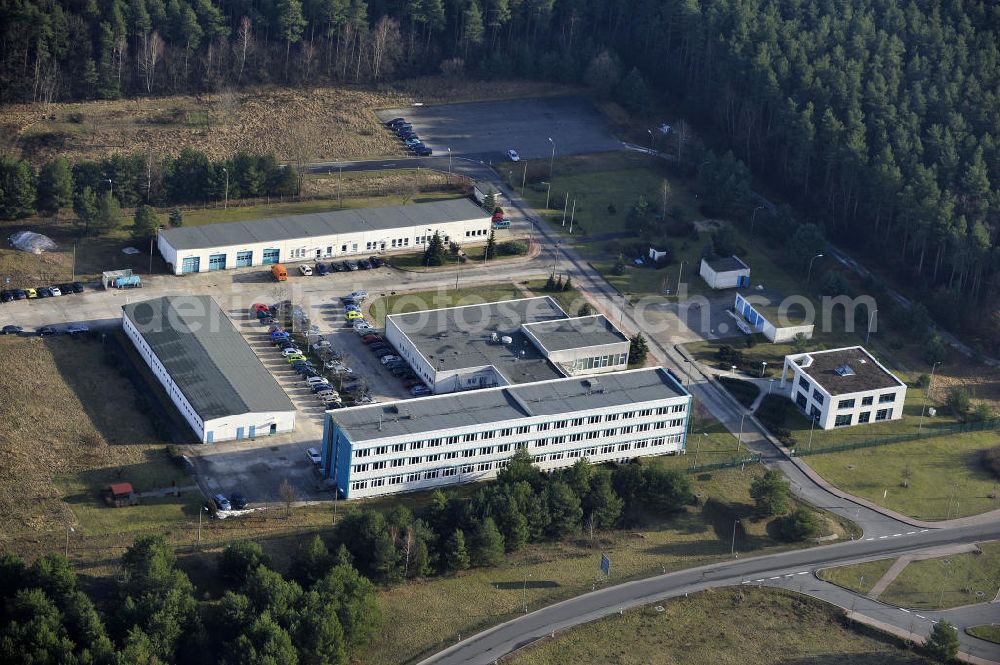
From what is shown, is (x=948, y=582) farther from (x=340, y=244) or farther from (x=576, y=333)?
(x=340, y=244)

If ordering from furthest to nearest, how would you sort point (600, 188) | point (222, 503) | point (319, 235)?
point (600, 188), point (319, 235), point (222, 503)

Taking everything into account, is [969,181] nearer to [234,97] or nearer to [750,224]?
[750,224]

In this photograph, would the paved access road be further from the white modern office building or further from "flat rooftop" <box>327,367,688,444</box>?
"flat rooftop" <box>327,367,688,444</box>

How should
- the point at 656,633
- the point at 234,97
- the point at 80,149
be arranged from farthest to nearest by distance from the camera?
the point at 234,97
the point at 80,149
the point at 656,633

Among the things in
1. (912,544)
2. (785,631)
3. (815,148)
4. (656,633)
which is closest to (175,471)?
(656,633)

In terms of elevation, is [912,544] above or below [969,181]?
below

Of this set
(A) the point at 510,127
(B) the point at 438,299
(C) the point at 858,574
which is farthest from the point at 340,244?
(C) the point at 858,574

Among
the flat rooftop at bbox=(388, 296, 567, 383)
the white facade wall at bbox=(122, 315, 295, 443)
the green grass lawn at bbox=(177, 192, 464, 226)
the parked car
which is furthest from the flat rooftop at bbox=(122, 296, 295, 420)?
the green grass lawn at bbox=(177, 192, 464, 226)

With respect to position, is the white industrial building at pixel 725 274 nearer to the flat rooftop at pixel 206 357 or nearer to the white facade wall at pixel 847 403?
the white facade wall at pixel 847 403
